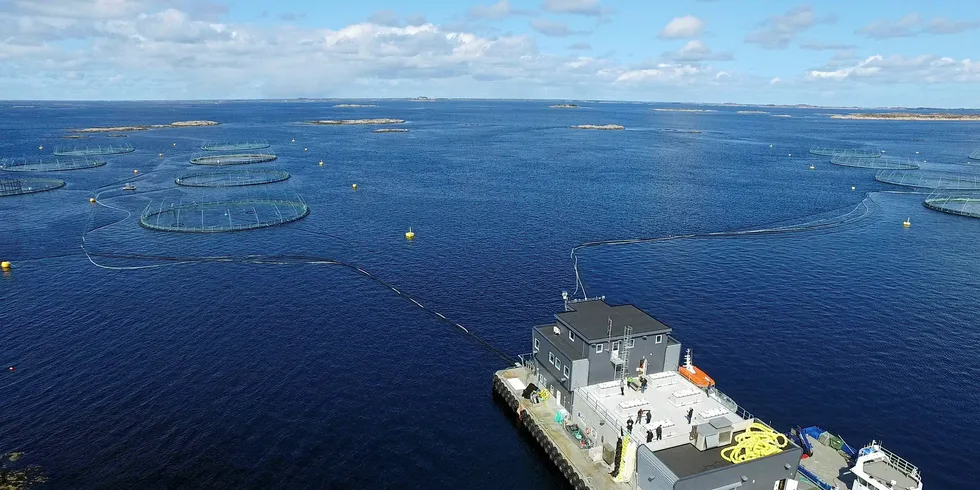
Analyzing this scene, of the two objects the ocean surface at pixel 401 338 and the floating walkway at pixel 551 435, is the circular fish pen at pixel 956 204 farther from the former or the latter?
the floating walkway at pixel 551 435

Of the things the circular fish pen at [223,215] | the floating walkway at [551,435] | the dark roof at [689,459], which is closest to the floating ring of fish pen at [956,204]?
the floating walkway at [551,435]

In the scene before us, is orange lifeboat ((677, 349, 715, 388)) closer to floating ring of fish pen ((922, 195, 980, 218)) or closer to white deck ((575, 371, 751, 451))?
white deck ((575, 371, 751, 451))

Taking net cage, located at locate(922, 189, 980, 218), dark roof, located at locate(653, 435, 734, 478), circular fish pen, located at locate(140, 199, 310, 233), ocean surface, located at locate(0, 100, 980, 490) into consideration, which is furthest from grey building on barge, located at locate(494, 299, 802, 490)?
net cage, located at locate(922, 189, 980, 218)

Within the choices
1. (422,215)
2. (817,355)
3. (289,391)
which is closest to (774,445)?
(817,355)

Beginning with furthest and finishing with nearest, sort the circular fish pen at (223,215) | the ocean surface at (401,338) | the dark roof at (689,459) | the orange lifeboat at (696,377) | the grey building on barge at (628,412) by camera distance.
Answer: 1. the circular fish pen at (223,215)
2. the orange lifeboat at (696,377)
3. the ocean surface at (401,338)
4. the grey building on barge at (628,412)
5. the dark roof at (689,459)

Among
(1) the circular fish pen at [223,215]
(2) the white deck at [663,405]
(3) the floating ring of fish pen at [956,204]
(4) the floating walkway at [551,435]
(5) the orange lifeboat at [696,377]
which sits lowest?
(4) the floating walkway at [551,435]

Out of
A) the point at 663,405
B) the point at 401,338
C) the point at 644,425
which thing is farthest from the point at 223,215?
the point at 644,425
